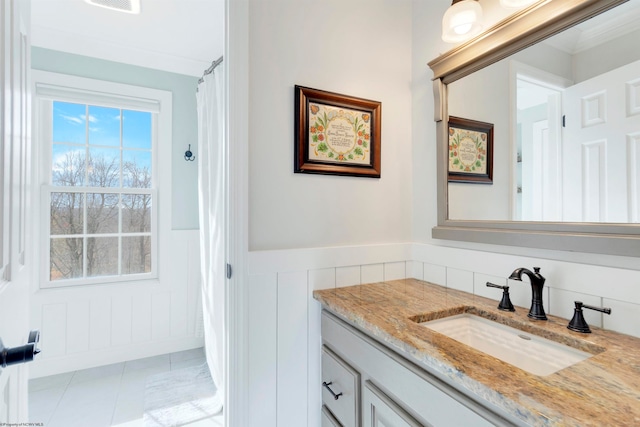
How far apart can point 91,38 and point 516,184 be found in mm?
2978

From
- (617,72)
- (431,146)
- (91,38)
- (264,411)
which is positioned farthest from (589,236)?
(91,38)

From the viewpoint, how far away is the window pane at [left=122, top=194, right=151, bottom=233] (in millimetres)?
2543

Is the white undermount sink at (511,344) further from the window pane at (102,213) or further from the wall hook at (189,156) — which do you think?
the window pane at (102,213)

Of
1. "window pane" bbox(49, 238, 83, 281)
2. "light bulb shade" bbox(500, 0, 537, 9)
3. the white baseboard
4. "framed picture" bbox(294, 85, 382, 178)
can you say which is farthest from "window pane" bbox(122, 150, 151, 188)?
"light bulb shade" bbox(500, 0, 537, 9)

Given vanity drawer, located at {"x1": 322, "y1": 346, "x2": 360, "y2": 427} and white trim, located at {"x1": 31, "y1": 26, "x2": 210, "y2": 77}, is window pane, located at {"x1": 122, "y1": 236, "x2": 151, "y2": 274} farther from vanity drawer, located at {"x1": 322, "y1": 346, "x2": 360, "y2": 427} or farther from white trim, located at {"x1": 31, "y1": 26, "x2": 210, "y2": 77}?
vanity drawer, located at {"x1": 322, "y1": 346, "x2": 360, "y2": 427}

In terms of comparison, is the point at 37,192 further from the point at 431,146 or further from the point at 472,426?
the point at 472,426

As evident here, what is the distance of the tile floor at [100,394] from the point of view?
→ 1760 mm

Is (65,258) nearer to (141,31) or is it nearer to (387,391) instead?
(141,31)

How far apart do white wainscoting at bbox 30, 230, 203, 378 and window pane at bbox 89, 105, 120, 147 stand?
0.95 metres

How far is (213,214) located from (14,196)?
4.25ft

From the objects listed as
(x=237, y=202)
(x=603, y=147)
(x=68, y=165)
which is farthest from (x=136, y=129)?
(x=603, y=147)

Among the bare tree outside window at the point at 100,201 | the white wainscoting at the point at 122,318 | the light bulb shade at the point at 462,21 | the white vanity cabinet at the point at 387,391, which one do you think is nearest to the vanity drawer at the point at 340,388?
the white vanity cabinet at the point at 387,391

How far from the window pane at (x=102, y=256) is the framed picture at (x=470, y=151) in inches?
104

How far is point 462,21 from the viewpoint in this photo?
1.17 metres
